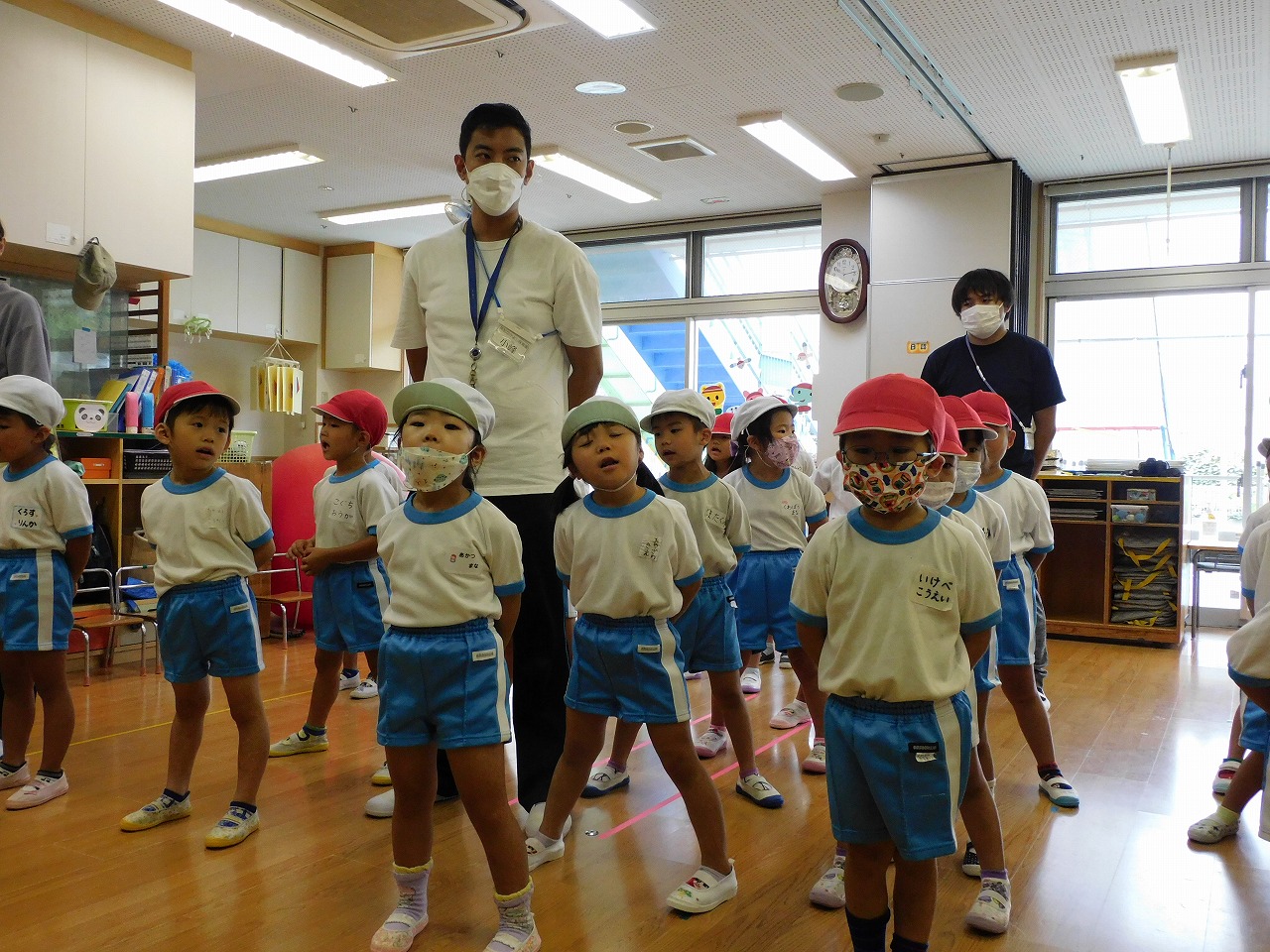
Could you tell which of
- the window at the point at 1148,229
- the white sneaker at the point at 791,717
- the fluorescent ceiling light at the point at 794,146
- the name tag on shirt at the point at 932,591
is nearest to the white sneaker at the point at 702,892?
the name tag on shirt at the point at 932,591

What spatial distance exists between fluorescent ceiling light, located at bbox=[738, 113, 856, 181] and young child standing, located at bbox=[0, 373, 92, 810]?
4.47m

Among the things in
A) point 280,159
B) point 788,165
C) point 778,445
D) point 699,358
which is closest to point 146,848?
point 778,445

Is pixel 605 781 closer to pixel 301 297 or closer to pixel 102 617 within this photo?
pixel 102 617

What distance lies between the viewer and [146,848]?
2682mm

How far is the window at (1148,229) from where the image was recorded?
23.1ft

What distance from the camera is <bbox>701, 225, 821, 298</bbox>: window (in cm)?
857

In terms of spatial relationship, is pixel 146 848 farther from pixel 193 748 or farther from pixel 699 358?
pixel 699 358

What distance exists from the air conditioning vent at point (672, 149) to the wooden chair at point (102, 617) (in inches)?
163

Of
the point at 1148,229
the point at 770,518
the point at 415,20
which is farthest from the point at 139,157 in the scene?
the point at 1148,229

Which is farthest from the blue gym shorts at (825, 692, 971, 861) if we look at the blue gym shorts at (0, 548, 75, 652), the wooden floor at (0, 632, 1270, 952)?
the blue gym shorts at (0, 548, 75, 652)

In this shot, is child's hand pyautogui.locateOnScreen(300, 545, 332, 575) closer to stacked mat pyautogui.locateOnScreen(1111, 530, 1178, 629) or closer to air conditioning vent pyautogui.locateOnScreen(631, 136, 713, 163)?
air conditioning vent pyautogui.locateOnScreen(631, 136, 713, 163)

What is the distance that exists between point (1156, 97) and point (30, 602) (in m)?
5.97

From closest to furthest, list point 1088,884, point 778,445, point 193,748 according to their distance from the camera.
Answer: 1. point 1088,884
2. point 193,748
3. point 778,445

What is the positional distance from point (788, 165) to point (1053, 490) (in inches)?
115
